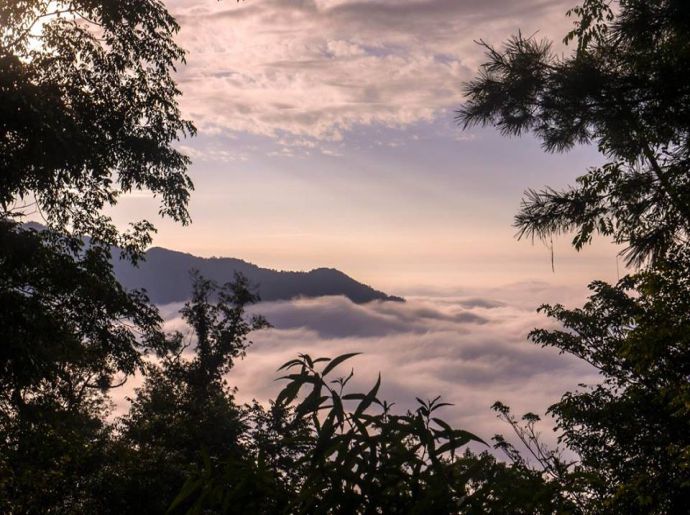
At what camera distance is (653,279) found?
7949mm

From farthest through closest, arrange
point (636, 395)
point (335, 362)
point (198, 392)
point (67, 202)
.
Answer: point (198, 392), point (67, 202), point (636, 395), point (335, 362)

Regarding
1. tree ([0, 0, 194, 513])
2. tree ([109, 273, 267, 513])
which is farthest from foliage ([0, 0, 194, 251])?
tree ([109, 273, 267, 513])

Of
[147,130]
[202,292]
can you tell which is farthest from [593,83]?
[202,292]

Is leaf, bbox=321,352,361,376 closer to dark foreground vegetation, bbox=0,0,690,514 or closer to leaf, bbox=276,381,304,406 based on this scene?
leaf, bbox=276,381,304,406

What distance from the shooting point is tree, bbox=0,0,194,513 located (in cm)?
1002

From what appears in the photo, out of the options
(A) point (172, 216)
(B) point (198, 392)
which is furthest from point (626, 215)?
(B) point (198, 392)

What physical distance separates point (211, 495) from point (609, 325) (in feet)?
45.0

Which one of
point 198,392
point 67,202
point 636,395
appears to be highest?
point 67,202

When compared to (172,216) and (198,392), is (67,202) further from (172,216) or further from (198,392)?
(198,392)

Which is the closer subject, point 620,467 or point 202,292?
point 620,467

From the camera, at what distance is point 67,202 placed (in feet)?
44.0

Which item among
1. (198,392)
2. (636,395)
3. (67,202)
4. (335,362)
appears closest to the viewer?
(335,362)

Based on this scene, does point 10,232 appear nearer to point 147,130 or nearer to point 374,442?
point 147,130

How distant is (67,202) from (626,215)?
452 inches
